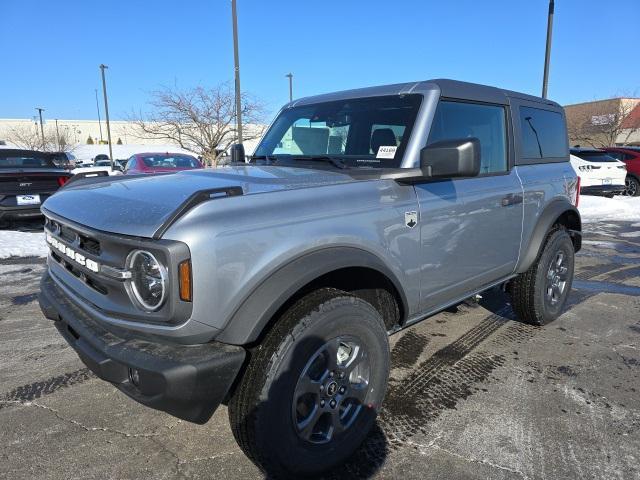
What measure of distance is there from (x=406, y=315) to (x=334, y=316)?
29.3 inches

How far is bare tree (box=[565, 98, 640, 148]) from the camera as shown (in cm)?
3475

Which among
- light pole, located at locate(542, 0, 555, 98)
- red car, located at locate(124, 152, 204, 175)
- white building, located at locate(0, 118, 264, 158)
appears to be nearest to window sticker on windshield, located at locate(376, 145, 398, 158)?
red car, located at locate(124, 152, 204, 175)

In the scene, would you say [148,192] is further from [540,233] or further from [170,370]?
[540,233]

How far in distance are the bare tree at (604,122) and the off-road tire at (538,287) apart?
35.5m

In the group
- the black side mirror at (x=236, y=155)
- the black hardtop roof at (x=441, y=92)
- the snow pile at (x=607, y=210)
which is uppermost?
the black hardtop roof at (x=441, y=92)

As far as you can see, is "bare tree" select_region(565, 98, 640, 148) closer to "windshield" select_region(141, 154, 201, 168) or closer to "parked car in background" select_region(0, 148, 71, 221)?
"windshield" select_region(141, 154, 201, 168)

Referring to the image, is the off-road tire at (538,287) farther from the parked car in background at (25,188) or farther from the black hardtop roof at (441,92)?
the parked car in background at (25,188)

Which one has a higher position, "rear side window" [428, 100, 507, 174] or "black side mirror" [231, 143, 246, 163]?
"rear side window" [428, 100, 507, 174]

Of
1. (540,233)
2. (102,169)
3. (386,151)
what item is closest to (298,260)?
(386,151)

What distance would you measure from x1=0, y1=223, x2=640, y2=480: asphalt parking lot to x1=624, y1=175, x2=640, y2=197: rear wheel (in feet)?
46.1

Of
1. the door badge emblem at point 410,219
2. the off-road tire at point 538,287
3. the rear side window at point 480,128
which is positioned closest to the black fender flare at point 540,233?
the off-road tire at point 538,287

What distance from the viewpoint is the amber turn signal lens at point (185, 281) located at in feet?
5.83

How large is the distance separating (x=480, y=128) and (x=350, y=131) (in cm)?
99

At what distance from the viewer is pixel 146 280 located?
1.89m
